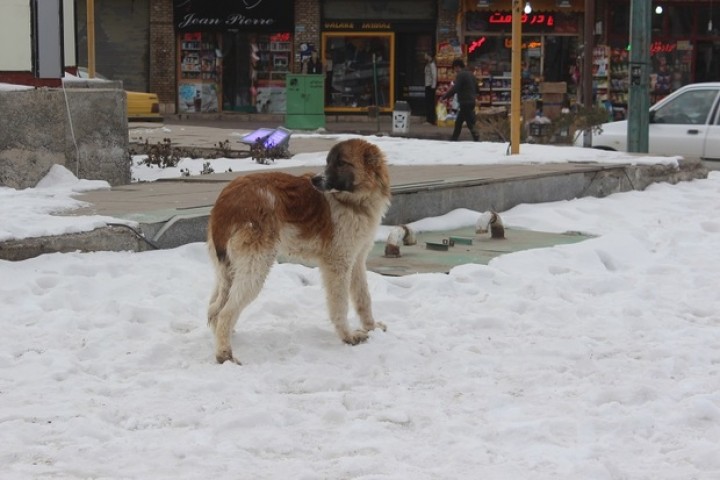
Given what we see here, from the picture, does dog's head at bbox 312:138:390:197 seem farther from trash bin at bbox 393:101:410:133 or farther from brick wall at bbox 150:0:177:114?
brick wall at bbox 150:0:177:114

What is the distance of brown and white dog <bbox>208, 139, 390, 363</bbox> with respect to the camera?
5918 millimetres

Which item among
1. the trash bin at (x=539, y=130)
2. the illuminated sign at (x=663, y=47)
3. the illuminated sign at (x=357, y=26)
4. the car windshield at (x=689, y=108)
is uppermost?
the illuminated sign at (x=357, y=26)

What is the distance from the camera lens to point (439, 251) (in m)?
9.14

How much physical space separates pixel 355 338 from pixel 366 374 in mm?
490

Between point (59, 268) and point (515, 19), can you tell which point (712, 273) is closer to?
point (59, 268)

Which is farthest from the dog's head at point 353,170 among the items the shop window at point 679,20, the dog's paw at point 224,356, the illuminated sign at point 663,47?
the shop window at point 679,20

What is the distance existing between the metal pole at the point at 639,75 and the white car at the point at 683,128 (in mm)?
802

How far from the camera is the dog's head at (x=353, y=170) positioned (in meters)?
6.17

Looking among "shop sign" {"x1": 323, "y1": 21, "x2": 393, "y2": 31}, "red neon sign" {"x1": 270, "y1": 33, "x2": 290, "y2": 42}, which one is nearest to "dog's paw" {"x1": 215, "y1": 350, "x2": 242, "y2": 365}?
"shop sign" {"x1": 323, "y1": 21, "x2": 393, "y2": 31}

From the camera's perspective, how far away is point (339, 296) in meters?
6.32

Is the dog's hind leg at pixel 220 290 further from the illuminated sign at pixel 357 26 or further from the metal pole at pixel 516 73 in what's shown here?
the illuminated sign at pixel 357 26

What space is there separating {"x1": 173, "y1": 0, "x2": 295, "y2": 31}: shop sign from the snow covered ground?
28824 millimetres

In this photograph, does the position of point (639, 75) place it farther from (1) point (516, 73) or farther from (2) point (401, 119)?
(2) point (401, 119)

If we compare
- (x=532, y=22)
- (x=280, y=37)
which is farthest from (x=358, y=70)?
(x=532, y=22)
